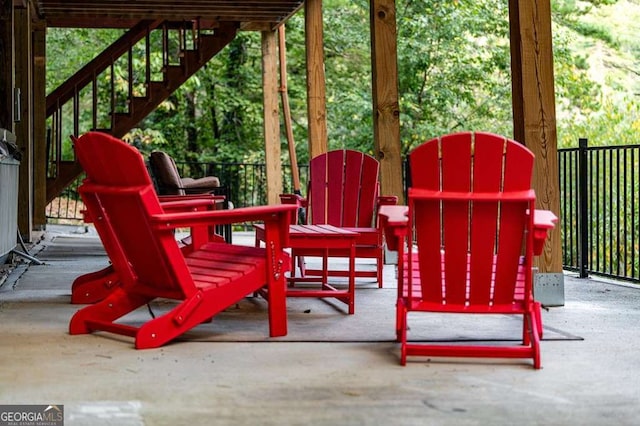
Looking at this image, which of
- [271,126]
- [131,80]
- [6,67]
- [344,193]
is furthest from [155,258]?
[131,80]

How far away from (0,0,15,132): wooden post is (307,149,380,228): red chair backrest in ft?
11.3

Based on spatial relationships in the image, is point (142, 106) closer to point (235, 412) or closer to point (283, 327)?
point (283, 327)

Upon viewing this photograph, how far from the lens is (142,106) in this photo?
41.4 feet

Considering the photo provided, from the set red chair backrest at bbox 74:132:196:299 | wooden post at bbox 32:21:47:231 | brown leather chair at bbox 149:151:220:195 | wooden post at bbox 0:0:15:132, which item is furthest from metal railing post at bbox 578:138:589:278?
wooden post at bbox 32:21:47:231

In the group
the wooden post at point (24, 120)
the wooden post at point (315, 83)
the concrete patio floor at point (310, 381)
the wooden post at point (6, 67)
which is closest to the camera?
the concrete patio floor at point (310, 381)

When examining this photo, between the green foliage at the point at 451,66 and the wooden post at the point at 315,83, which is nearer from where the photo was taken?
the wooden post at the point at 315,83

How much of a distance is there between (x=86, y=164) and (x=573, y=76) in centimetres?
1411

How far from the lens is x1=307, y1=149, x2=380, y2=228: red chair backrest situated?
7.20m

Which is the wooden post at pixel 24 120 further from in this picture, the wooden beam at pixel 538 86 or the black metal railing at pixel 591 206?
the wooden beam at pixel 538 86

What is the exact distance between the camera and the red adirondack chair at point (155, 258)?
→ 14.3 ft

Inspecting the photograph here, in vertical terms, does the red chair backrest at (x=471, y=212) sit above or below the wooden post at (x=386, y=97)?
below

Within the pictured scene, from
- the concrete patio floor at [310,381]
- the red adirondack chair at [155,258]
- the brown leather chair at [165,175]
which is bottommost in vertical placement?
the concrete patio floor at [310,381]

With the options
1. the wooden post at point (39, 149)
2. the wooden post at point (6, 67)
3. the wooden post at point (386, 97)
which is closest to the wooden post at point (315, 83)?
the wooden post at point (386, 97)

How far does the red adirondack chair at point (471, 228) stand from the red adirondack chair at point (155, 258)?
75 cm
